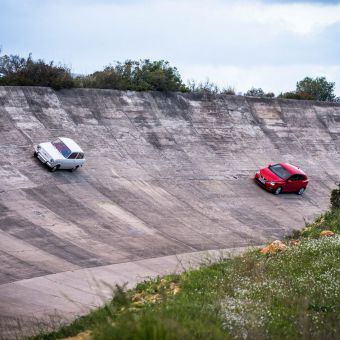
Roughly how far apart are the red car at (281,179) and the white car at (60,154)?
10.1 meters

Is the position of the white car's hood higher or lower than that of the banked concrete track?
higher

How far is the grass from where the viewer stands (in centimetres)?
1009

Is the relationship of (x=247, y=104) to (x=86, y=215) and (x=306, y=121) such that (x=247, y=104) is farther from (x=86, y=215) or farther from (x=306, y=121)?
(x=86, y=215)

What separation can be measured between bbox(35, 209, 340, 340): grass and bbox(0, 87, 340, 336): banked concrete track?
2.81 metres

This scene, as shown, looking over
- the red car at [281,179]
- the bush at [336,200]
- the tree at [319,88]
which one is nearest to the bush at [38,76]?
the red car at [281,179]

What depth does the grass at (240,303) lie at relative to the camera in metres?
10.1

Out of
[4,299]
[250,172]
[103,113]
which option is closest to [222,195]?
[250,172]

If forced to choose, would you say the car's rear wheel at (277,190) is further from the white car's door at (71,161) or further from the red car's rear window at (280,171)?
the white car's door at (71,161)

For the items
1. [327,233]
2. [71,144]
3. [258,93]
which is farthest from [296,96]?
[327,233]

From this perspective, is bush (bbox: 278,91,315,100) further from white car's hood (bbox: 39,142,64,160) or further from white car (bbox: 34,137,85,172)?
white car's hood (bbox: 39,142,64,160)

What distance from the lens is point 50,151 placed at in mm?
29812

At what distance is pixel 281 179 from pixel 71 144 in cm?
Answer: 1124

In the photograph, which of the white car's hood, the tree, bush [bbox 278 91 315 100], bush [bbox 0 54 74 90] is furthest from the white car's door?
the tree

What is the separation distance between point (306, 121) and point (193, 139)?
1138cm
